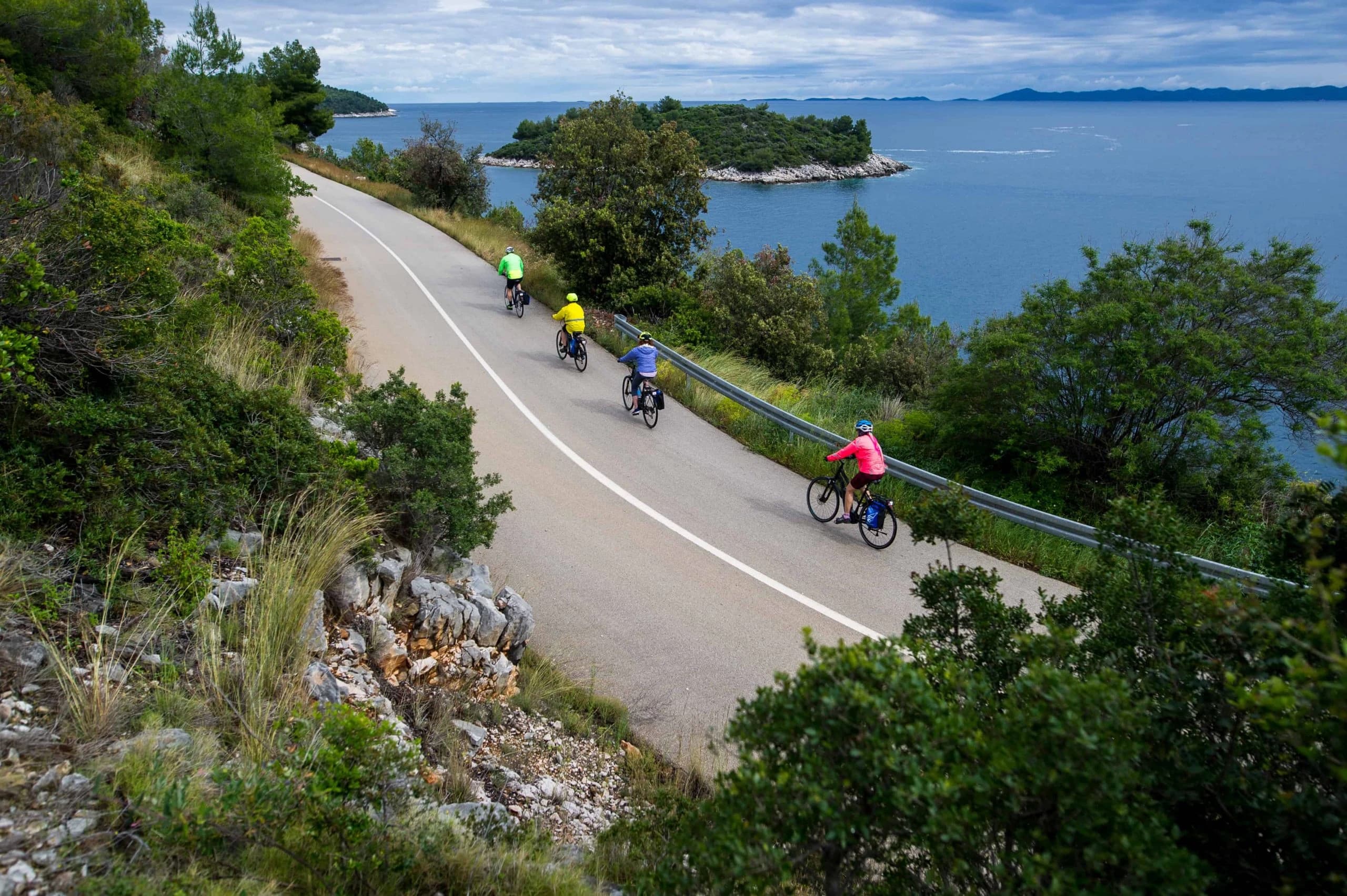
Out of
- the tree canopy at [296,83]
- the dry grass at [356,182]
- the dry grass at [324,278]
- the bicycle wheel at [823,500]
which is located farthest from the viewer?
the tree canopy at [296,83]

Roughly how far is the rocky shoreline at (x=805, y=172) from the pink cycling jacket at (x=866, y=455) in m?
100.0

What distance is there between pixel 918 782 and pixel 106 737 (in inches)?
166

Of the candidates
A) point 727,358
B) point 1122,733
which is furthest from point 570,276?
point 1122,733

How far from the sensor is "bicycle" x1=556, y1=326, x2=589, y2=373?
1797 centimetres

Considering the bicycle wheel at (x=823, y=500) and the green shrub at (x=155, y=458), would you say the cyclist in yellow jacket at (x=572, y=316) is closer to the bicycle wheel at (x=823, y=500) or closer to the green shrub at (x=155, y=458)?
the bicycle wheel at (x=823, y=500)

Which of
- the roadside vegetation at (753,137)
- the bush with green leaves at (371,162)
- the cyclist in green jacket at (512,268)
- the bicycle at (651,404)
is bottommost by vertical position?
the bicycle at (651,404)

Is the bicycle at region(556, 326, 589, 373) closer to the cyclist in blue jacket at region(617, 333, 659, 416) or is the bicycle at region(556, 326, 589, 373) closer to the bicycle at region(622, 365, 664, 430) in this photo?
the cyclist in blue jacket at region(617, 333, 659, 416)

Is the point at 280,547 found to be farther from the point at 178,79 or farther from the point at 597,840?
the point at 178,79

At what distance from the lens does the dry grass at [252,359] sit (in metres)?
9.49

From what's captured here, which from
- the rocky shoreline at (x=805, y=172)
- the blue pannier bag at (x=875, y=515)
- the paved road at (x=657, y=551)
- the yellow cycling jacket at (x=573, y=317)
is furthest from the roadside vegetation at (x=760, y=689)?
the rocky shoreline at (x=805, y=172)

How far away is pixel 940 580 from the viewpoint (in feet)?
14.2

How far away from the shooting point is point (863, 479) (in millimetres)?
10969

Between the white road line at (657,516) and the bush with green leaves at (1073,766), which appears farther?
the white road line at (657,516)

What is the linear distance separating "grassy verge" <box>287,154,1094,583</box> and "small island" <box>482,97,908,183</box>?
88.1 meters
